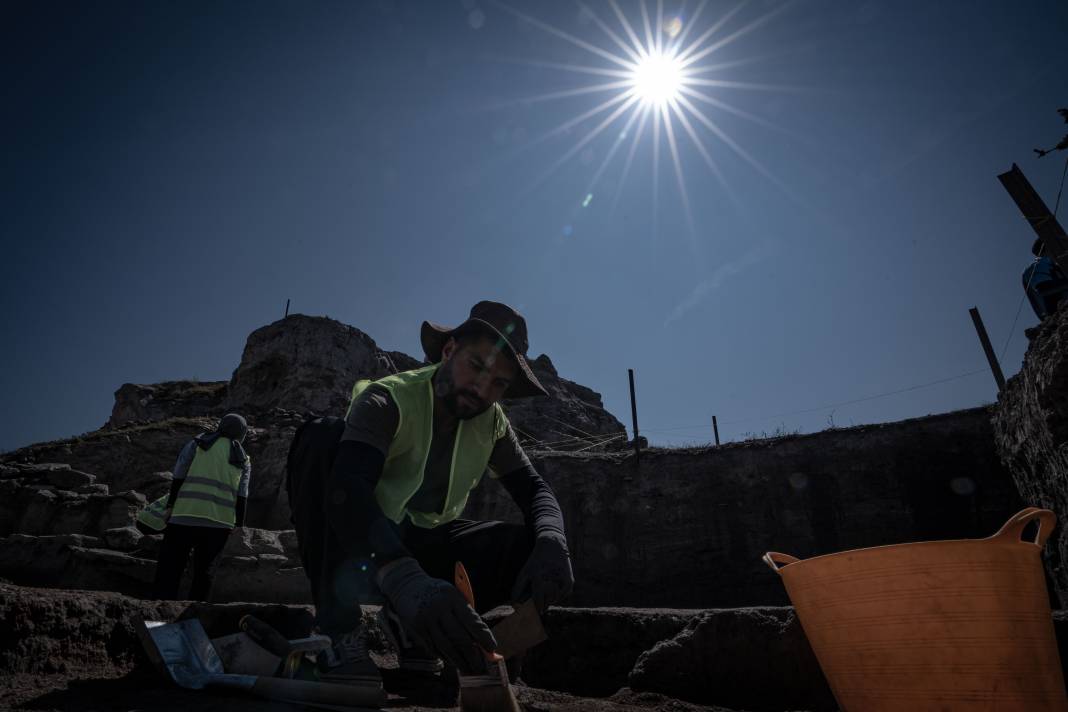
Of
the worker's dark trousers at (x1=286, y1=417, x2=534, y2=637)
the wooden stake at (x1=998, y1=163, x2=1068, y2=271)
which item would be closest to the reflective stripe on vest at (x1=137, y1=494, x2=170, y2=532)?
the worker's dark trousers at (x1=286, y1=417, x2=534, y2=637)

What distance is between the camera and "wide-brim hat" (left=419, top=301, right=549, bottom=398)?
6.69 ft

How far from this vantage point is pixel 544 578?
5.51 ft

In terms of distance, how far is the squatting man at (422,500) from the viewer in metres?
1.49

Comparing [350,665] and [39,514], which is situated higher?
[39,514]

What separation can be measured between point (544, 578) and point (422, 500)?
65 centimetres

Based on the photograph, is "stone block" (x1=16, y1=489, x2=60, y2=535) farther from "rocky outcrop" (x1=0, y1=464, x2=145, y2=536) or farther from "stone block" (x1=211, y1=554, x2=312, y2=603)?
"stone block" (x1=211, y1=554, x2=312, y2=603)

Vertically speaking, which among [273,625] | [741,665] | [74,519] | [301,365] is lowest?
[741,665]

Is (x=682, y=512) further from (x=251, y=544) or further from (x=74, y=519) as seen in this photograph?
(x=74, y=519)

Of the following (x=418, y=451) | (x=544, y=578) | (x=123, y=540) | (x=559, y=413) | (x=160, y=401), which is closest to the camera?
(x=544, y=578)

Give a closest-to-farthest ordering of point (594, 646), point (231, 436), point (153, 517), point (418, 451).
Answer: point (418, 451) < point (594, 646) < point (153, 517) < point (231, 436)

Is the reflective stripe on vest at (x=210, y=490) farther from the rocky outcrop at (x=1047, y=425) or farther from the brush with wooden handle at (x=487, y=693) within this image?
the rocky outcrop at (x=1047, y=425)

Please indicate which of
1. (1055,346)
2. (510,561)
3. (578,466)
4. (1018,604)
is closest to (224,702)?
(510,561)

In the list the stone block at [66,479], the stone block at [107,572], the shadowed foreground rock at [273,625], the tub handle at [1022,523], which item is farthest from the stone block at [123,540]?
the tub handle at [1022,523]

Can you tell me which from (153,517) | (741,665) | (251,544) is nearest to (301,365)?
(251,544)
